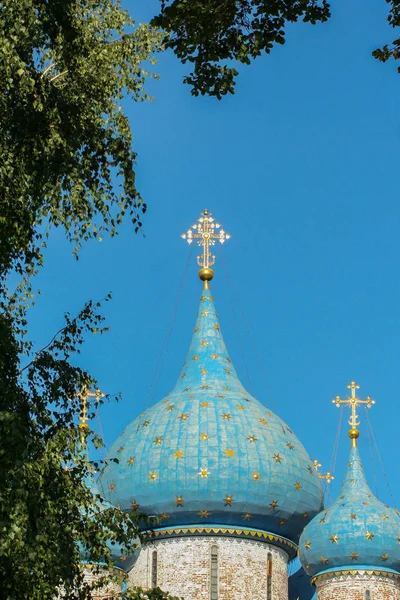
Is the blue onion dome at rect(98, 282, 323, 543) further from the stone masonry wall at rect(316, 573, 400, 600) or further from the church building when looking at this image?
the stone masonry wall at rect(316, 573, 400, 600)

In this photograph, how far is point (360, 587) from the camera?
23234mm

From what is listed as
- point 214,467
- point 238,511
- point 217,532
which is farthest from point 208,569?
point 214,467

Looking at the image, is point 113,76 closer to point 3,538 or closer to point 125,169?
point 125,169

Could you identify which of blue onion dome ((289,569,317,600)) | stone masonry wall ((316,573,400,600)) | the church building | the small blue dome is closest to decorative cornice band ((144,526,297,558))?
the church building

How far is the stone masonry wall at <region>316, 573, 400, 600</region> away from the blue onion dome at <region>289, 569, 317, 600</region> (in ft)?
6.79

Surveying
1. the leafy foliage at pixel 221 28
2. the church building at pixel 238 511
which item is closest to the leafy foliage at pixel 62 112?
the leafy foliage at pixel 221 28

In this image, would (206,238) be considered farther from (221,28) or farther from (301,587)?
(221,28)

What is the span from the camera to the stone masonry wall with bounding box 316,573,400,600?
76.0 feet

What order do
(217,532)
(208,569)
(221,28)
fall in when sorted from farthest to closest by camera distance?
(217,532)
(208,569)
(221,28)

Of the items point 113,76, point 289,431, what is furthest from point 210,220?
point 113,76

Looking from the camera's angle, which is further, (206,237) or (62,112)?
(206,237)

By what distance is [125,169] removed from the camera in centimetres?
1189

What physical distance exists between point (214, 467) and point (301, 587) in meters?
3.89

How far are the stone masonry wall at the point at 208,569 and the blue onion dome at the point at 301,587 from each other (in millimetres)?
1731
